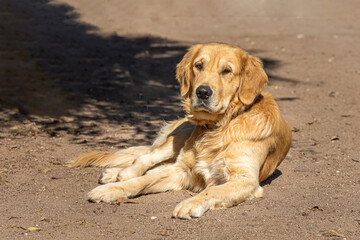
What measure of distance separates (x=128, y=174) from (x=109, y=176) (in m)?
0.24

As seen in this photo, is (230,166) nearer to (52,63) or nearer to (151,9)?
(52,63)

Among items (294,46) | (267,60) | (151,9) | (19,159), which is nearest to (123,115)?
(19,159)

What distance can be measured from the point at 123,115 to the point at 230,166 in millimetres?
4196

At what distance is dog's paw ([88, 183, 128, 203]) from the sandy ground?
0.33 feet

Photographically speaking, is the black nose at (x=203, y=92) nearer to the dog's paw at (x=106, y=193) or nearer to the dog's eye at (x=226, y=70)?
the dog's eye at (x=226, y=70)

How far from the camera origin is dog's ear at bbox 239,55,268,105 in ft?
17.7

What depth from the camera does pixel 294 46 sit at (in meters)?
15.6

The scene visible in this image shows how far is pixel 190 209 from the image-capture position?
4.73m

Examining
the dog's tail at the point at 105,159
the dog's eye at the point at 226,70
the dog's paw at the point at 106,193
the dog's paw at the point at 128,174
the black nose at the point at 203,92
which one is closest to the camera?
the black nose at the point at 203,92

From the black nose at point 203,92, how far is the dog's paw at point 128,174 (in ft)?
4.49

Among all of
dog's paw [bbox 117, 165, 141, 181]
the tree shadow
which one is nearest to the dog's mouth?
dog's paw [bbox 117, 165, 141, 181]

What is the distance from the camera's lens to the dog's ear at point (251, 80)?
539cm

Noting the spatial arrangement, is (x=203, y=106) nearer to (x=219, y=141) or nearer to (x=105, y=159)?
(x=219, y=141)

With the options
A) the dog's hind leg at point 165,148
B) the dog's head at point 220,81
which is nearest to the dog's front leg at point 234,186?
the dog's head at point 220,81
